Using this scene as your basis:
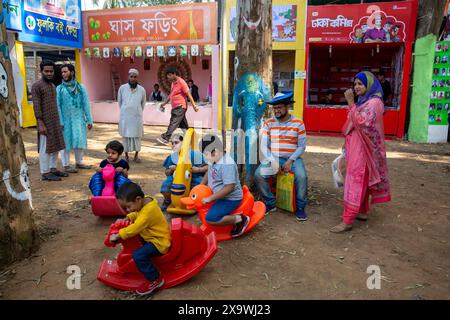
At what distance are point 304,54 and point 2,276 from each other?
9.24m

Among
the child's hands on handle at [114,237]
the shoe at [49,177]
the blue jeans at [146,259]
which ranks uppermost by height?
the child's hands on handle at [114,237]

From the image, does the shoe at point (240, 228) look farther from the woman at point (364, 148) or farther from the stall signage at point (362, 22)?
the stall signage at point (362, 22)

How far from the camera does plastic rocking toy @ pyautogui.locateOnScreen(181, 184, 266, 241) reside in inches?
139

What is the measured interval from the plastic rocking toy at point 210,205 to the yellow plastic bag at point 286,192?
494 mm

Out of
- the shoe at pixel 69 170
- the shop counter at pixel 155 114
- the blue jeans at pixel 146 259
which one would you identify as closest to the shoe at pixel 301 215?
the blue jeans at pixel 146 259

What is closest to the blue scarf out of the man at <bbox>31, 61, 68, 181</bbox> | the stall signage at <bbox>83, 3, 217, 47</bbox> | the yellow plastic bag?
the yellow plastic bag

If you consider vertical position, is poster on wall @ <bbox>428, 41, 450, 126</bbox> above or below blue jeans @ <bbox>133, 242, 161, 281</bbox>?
above

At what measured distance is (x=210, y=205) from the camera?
3607mm

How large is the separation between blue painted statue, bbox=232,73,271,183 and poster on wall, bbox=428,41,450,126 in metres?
6.39

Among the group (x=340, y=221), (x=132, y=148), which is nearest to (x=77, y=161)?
(x=132, y=148)

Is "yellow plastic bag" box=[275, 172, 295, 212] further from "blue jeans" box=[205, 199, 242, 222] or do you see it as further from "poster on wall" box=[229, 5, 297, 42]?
"poster on wall" box=[229, 5, 297, 42]

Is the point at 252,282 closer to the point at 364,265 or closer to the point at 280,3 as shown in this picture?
the point at 364,265

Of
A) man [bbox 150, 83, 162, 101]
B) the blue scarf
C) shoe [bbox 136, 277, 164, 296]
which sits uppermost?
the blue scarf

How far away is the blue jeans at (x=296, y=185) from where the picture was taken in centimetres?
418
